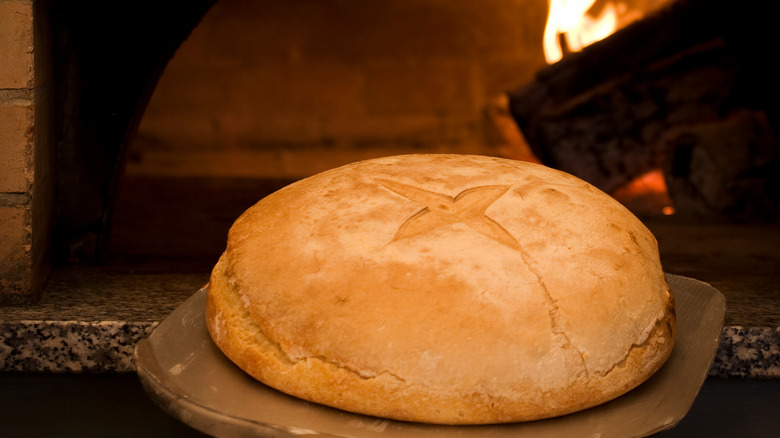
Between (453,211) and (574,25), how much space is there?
2245 mm

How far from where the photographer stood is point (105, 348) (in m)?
1.42

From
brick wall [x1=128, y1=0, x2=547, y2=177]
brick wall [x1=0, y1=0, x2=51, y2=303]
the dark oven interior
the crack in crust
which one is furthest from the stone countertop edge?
brick wall [x1=128, y1=0, x2=547, y2=177]

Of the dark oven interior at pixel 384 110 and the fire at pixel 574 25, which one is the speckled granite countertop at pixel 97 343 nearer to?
the dark oven interior at pixel 384 110

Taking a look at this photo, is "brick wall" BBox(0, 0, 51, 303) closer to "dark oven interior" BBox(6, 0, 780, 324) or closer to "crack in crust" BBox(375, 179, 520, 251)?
"dark oven interior" BBox(6, 0, 780, 324)

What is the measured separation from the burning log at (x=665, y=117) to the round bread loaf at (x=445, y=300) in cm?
146

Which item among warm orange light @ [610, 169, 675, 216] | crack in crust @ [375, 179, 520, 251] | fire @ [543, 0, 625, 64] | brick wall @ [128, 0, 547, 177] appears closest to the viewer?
crack in crust @ [375, 179, 520, 251]

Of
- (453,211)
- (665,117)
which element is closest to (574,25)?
(665,117)

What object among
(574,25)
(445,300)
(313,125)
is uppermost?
(574,25)

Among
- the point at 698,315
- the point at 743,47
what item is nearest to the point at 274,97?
the point at 743,47

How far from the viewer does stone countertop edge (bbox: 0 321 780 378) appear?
1.41 m

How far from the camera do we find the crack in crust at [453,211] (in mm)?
1073

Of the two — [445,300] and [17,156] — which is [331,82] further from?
[445,300]

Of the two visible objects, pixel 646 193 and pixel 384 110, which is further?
pixel 384 110

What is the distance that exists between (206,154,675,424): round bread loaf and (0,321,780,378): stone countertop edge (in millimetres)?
331
